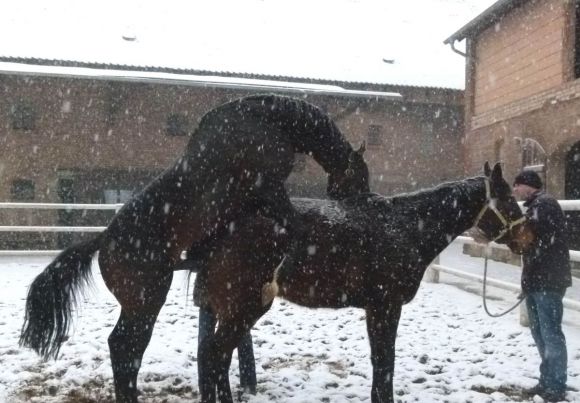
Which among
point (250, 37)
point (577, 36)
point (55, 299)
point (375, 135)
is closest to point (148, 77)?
point (250, 37)

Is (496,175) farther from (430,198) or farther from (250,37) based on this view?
(250,37)

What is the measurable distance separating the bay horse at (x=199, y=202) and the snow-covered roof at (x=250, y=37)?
48.3 ft

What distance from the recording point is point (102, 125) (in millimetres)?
17500

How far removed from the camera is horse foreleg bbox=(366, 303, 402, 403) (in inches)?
152

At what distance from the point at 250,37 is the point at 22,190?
981 cm

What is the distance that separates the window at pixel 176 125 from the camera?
18188 millimetres

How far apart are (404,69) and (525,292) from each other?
1746 cm

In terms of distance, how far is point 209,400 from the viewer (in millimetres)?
3691

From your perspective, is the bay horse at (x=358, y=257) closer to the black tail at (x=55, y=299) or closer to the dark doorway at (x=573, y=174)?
the black tail at (x=55, y=299)

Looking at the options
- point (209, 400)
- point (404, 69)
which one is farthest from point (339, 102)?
point (209, 400)

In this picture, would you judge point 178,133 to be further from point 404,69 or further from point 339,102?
point 404,69

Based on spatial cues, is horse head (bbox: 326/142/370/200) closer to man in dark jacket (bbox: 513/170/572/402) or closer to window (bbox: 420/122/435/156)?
man in dark jacket (bbox: 513/170/572/402)

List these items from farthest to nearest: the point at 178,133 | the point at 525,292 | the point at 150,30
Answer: the point at 150,30 → the point at 178,133 → the point at 525,292

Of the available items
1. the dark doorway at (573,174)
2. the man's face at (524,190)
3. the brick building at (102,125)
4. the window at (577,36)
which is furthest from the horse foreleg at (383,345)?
the brick building at (102,125)
